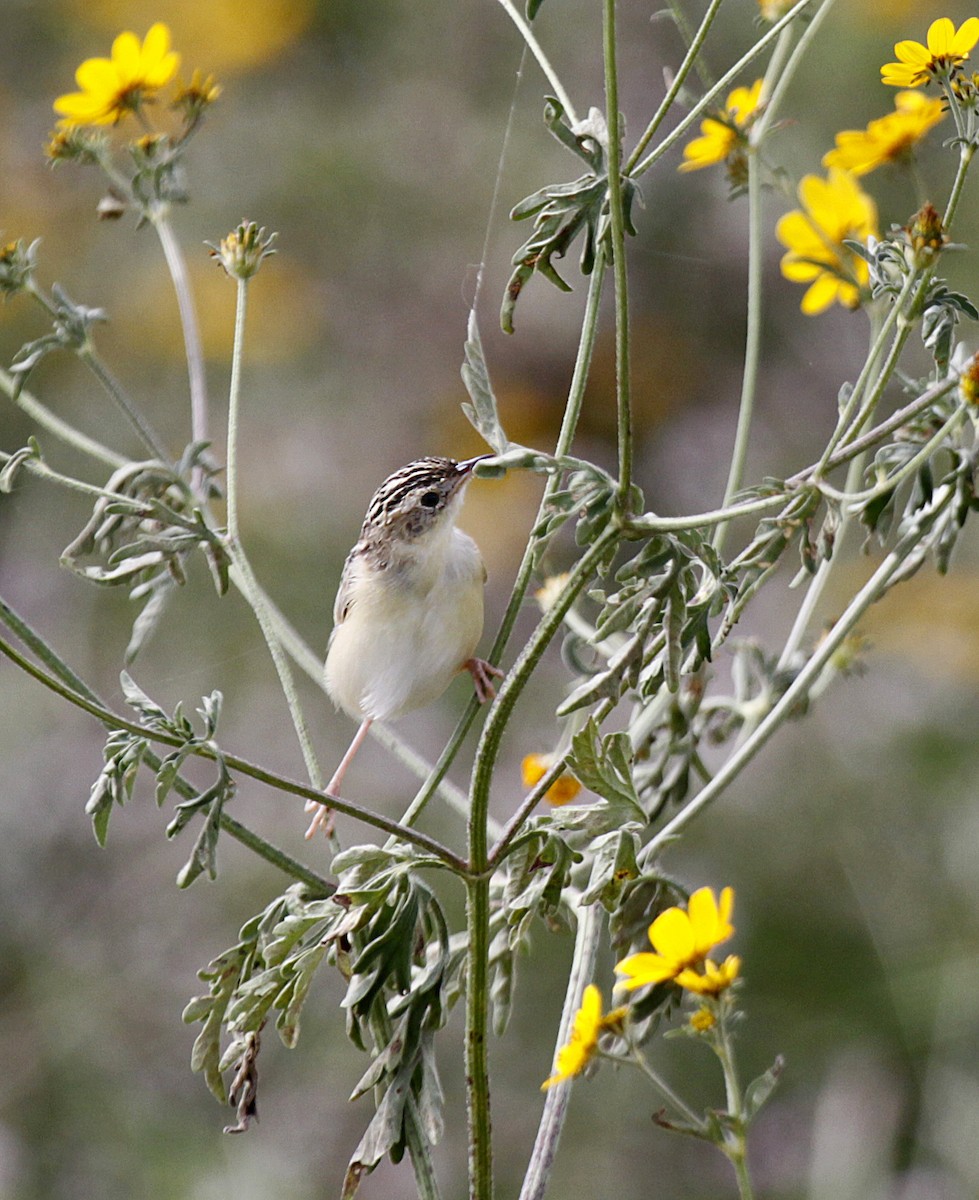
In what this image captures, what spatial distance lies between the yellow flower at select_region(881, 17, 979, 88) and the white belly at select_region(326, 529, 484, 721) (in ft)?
3.53

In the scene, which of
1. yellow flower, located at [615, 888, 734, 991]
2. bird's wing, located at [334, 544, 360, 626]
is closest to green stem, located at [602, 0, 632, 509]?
yellow flower, located at [615, 888, 734, 991]

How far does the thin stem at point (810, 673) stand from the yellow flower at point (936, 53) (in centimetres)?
45

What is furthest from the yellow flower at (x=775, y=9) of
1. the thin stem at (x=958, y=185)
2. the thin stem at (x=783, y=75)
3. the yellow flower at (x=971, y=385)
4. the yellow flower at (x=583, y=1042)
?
the yellow flower at (x=583, y=1042)

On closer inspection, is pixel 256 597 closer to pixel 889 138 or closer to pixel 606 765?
pixel 606 765

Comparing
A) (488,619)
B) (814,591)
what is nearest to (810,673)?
(814,591)

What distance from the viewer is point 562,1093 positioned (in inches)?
57.7

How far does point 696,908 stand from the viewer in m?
1.38

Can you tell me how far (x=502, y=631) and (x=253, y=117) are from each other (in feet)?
17.0

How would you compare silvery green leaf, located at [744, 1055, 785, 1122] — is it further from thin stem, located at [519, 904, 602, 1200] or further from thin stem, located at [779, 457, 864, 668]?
thin stem, located at [779, 457, 864, 668]

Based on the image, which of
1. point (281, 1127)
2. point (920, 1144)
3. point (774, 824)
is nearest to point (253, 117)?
point (774, 824)

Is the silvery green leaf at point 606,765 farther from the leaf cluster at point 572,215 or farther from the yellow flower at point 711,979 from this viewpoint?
the leaf cluster at point 572,215

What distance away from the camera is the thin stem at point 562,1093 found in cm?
138

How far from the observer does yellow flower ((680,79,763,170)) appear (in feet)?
5.91

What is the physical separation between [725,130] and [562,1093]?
1.21 m
